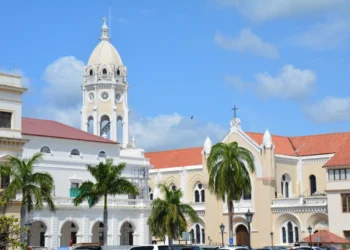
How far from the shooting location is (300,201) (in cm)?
7512

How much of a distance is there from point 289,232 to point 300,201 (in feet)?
12.6

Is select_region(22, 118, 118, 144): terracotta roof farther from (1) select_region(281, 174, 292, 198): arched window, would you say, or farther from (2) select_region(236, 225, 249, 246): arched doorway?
(1) select_region(281, 174, 292, 198): arched window

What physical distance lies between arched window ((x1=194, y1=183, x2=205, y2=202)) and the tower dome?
21.0 meters

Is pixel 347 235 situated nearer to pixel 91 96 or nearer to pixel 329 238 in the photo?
pixel 329 238

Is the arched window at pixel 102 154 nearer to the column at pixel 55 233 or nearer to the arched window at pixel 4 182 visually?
the column at pixel 55 233

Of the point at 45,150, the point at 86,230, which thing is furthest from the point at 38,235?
the point at 45,150

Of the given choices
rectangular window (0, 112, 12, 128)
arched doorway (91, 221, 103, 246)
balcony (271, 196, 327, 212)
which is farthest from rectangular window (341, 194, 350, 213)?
rectangular window (0, 112, 12, 128)

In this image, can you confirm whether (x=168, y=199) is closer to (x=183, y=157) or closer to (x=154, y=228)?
(x=154, y=228)

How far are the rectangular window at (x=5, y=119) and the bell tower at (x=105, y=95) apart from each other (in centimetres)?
4025

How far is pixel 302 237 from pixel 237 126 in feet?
51.7

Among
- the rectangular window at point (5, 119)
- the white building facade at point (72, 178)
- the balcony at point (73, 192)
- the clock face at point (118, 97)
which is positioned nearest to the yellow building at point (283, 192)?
the white building facade at point (72, 178)

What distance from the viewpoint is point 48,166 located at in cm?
7006

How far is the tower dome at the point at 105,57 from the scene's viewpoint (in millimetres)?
99000

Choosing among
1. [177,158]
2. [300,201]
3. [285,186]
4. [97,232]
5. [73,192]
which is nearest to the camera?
[73,192]
